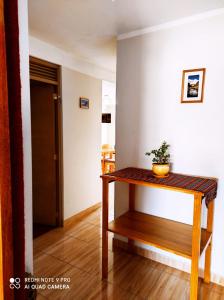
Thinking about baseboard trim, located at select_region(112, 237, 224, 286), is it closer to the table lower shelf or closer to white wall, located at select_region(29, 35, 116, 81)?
the table lower shelf

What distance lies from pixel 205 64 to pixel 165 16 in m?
0.55

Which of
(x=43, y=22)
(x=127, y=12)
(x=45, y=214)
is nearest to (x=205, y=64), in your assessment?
(x=127, y=12)

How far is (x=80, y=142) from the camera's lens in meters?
3.28

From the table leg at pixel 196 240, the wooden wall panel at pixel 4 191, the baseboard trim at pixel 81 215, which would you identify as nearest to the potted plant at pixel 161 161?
the table leg at pixel 196 240

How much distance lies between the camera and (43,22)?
2.06m

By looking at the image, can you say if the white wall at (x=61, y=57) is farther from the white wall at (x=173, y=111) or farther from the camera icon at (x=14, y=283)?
the camera icon at (x=14, y=283)

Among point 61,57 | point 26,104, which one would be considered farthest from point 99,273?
point 61,57

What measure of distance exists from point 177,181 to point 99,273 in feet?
3.83

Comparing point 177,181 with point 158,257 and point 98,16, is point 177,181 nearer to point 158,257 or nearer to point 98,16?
point 158,257

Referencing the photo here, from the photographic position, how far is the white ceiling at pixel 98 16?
1732 millimetres

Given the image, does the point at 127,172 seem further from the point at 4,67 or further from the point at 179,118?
the point at 4,67

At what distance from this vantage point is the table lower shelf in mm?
1736

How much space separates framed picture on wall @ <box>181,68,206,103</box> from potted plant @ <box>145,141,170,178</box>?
1.54ft

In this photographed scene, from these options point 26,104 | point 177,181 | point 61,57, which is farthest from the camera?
point 61,57
